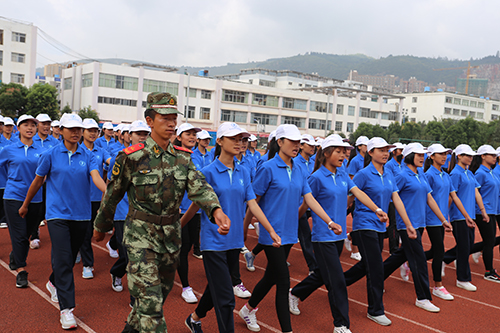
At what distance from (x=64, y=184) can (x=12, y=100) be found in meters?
39.9

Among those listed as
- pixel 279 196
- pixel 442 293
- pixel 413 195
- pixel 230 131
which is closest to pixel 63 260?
pixel 230 131

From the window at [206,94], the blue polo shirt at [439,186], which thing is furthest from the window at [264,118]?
the blue polo shirt at [439,186]

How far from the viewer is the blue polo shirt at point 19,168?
5598mm

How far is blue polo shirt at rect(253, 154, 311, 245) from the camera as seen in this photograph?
4.25 m

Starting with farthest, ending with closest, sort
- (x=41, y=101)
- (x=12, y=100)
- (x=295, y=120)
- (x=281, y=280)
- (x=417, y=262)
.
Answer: (x=295, y=120) < (x=41, y=101) < (x=12, y=100) < (x=417, y=262) < (x=281, y=280)

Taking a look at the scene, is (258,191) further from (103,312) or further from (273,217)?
(103,312)

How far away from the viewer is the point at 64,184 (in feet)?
14.7

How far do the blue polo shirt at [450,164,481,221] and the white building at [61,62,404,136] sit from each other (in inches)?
1635

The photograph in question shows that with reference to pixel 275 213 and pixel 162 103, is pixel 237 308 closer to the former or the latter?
pixel 275 213

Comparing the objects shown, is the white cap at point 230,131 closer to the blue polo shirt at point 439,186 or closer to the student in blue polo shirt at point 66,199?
the student in blue polo shirt at point 66,199

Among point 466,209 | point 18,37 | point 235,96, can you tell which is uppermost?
point 18,37

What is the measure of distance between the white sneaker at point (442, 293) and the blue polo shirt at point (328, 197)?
7.52 ft

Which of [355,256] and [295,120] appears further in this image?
[295,120]

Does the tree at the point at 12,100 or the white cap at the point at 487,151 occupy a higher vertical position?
the tree at the point at 12,100
